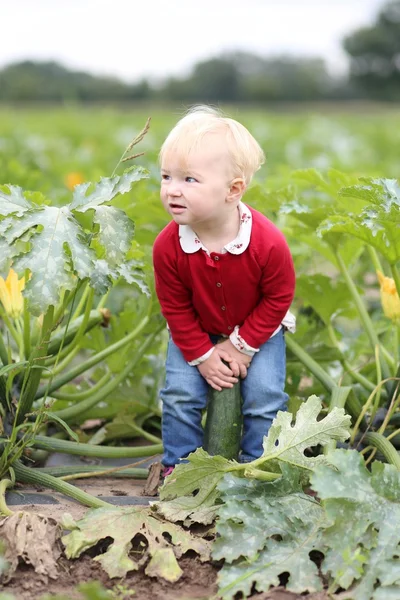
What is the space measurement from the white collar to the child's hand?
33cm

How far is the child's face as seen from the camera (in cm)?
247

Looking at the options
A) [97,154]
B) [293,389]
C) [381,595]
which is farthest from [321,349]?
[97,154]

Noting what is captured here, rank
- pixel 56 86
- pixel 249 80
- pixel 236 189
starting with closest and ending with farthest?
pixel 236 189
pixel 56 86
pixel 249 80

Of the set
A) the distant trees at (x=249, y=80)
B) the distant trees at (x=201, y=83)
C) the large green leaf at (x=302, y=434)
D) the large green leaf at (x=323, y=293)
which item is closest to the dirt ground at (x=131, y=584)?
the large green leaf at (x=302, y=434)

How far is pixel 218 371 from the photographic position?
2721 millimetres

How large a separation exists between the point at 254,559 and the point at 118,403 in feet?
3.70

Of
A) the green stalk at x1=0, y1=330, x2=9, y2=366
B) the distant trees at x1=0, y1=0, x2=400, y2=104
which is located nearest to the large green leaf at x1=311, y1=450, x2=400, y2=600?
the green stalk at x1=0, y1=330, x2=9, y2=366

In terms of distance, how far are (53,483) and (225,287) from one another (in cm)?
78

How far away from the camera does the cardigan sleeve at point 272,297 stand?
263cm

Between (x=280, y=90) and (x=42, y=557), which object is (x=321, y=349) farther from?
(x=280, y=90)

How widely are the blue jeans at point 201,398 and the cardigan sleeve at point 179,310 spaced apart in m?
0.09

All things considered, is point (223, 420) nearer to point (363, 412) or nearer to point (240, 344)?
point (240, 344)

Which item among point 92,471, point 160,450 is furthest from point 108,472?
point 160,450

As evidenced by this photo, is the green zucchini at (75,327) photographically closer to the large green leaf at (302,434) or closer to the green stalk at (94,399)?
the green stalk at (94,399)
